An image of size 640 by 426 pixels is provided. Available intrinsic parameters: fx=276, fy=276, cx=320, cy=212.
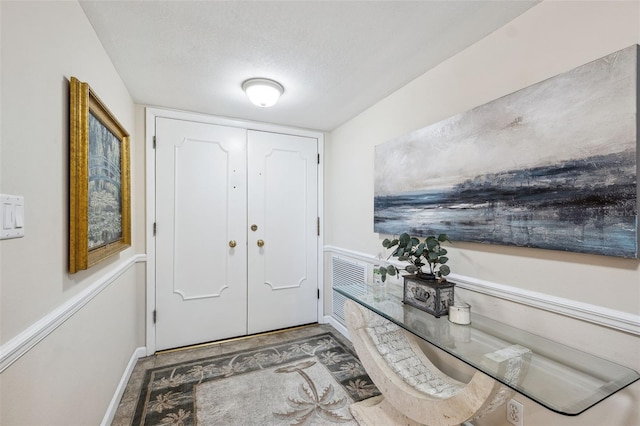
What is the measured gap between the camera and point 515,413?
1.30m

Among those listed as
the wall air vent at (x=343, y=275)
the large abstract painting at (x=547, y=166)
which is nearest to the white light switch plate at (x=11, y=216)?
the large abstract painting at (x=547, y=166)

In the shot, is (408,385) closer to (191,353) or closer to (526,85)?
(526,85)

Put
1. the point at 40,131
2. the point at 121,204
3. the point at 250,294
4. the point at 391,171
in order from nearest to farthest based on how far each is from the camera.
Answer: the point at 40,131, the point at 121,204, the point at 391,171, the point at 250,294

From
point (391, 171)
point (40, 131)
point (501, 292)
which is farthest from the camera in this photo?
point (391, 171)

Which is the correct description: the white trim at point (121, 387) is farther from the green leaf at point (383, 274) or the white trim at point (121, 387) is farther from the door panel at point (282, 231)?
the green leaf at point (383, 274)

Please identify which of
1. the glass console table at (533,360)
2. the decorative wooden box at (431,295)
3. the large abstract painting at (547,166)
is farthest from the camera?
the decorative wooden box at (431,295)

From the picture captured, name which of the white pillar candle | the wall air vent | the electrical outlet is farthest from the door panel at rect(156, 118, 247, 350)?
the electrical outlet

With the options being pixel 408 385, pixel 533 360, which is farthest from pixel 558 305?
pixel 408 385

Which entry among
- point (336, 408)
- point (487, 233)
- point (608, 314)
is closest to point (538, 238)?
point (487, 233)

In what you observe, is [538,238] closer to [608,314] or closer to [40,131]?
[608,314]

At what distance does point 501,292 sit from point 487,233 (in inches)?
11.7

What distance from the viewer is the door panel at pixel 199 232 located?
253 cm

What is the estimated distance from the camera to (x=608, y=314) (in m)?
1.02

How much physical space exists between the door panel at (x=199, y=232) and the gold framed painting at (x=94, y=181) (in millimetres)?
537
